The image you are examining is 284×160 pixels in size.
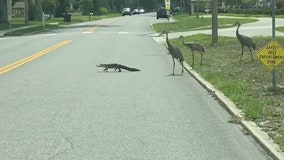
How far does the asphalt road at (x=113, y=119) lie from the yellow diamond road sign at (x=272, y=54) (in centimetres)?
141

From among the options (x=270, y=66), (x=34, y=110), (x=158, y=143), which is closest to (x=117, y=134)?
(x=158, y=143)

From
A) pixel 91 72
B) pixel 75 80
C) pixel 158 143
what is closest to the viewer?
pixel 158 143

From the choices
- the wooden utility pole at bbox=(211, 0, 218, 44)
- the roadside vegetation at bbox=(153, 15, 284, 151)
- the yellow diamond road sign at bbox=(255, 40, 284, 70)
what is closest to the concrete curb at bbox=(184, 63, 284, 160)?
the roadside vegetation at bbox=(153, 15, 284, 151)

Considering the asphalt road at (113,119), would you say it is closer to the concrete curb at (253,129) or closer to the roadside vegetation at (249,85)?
the concrete curb at (253,129)

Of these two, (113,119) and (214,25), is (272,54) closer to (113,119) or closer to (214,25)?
(113,119)

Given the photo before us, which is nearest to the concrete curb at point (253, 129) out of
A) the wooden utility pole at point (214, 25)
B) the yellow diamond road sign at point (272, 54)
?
the yellow diamond road sign at point (272, 54)

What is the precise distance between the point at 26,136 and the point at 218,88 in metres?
5.61

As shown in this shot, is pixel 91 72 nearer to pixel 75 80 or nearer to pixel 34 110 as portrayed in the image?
pixel 75 80

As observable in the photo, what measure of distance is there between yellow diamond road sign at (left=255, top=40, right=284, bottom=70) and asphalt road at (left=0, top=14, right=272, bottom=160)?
1.41m

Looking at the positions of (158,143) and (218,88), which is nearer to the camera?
(158,143)

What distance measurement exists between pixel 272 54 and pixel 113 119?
13.1ft

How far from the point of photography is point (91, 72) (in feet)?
55.9

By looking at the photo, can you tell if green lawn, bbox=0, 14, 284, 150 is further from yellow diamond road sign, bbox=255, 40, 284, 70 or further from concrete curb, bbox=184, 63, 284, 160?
yellow diamond road sign, bbox=255, 40, 284, 70

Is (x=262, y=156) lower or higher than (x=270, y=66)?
lower
